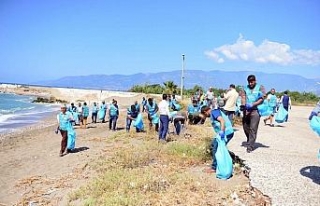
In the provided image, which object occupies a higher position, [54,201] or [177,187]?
[177,187]

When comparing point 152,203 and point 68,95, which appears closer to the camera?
point 152,203

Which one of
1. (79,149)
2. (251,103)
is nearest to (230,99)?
(251,103)

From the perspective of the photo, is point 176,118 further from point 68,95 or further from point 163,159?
point 68,95

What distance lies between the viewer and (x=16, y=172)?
34.8ft

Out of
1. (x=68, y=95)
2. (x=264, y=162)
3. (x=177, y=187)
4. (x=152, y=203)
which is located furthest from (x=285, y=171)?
(x=68, y=95)

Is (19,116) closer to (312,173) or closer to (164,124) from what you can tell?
(164,124)

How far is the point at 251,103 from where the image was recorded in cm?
787

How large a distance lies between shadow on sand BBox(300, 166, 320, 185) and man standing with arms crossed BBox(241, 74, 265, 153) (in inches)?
55.3

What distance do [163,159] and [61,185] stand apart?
8.35 feet

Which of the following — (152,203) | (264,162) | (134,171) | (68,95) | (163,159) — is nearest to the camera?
(152,203)

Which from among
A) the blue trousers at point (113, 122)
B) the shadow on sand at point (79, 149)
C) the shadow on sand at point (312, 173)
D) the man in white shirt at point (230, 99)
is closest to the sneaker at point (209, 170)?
the shadow on sand at point (312, 173)

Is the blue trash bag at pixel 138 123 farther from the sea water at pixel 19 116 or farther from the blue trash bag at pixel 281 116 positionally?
the sea water at pixel 19 116

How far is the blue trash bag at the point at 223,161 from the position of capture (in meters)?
6.97

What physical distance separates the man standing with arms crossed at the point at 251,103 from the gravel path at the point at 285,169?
22.5 inches
